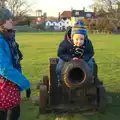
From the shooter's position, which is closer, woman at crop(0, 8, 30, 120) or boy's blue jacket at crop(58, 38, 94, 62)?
woman at crop(0, 8, 30, 120)

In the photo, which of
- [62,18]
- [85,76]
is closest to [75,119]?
[85,76]

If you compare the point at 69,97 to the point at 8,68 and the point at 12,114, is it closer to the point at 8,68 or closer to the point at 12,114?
the point at 12,114

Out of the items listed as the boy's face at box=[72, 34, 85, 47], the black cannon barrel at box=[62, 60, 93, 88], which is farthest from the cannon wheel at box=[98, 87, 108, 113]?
the boy's face at box=[72, 34, 85, 47]

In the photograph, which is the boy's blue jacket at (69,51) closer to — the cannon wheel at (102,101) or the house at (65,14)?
the cannon wheel at (102,101)

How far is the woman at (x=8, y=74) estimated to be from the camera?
11.3 ft

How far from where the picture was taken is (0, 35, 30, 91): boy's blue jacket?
3.42 metres

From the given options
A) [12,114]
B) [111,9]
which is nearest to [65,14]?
[111,9]

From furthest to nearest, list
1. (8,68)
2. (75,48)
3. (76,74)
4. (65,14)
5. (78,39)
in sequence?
(65,14), (75,48), (78,39), (76,74), (8,68)

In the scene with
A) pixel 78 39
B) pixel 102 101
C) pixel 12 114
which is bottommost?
pixel 102 101

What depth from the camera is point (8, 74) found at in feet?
11.3

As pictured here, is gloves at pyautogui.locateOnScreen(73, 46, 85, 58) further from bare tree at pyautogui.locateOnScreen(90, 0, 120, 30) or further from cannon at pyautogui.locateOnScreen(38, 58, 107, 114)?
bare tree at pyautogui.locateOnScreen(90, 0, 120, 30)

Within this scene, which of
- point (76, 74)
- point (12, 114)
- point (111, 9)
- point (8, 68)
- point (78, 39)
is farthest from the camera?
point (111, 9)

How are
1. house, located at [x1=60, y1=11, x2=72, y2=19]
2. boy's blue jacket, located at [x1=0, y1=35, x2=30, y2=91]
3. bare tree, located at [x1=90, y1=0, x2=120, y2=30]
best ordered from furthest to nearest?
house, located at [x1=60, y1=11, x2=72, y2=19] → bare tree, located at [x1=90, y1=0, x2=120, y2=30] → boy's blue jacket, located at [x1=0, y1=35, x2=30, y2=91]

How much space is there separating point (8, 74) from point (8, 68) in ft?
0.22
